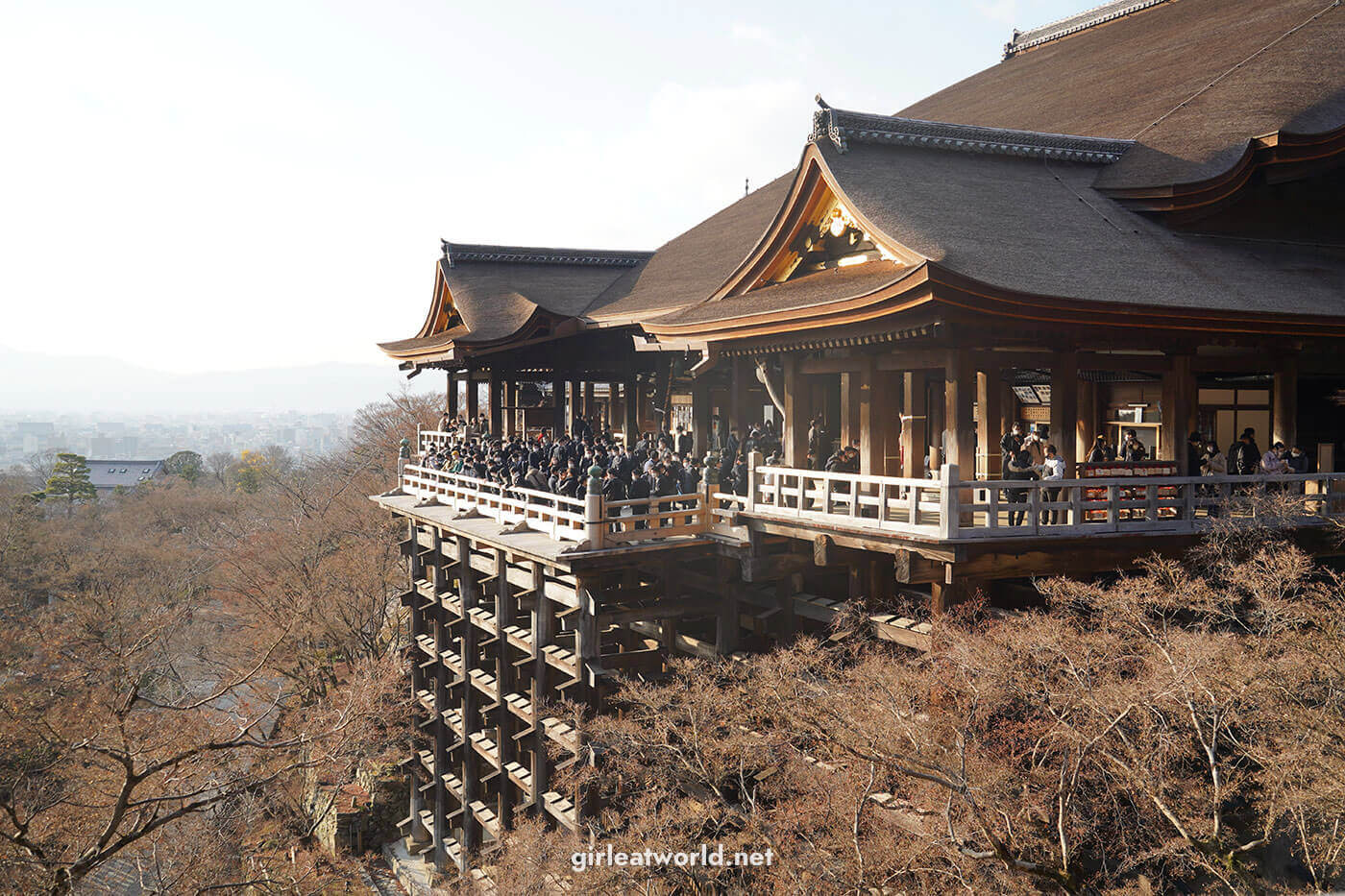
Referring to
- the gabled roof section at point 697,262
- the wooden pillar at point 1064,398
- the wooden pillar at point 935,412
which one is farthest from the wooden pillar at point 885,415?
the gabled roof section at point 697,262

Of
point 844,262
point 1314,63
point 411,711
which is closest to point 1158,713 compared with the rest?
point 844,262

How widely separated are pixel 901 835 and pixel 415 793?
62.4 feet

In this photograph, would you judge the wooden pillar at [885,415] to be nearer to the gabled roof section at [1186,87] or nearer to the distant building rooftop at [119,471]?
the gabled roof section at [1186,87]

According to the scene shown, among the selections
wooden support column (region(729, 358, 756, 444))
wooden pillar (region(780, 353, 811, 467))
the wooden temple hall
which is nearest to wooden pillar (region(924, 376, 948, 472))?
the wooden temple hall

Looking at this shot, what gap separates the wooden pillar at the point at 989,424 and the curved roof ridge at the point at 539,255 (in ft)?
64.5

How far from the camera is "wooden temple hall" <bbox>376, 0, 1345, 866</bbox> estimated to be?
1203 centimetres

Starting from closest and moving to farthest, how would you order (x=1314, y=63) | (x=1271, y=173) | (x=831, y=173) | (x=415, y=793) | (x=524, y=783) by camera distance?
(x=831, y=173) < (x=1271, y=173) < (x=1314, y=63) < (x=524, y=783) < (x=415, y=793)

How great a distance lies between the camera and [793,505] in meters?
14.8

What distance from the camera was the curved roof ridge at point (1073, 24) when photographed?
25.5 metres

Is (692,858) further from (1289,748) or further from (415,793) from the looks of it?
(415,793)

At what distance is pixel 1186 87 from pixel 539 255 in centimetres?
1914

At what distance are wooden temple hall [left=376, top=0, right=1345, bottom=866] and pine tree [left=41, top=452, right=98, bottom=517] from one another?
55.1 metres

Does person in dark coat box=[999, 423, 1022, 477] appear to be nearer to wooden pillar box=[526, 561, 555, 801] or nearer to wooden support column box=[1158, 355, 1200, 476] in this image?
wooden support column box=[1158, 355, 1200, 476]

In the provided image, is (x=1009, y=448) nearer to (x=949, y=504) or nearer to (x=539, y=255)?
(x=949, y=504)
